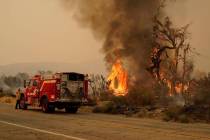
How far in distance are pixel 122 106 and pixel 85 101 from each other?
13.4ft

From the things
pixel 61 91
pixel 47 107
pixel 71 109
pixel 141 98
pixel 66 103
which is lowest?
pixel 71 109

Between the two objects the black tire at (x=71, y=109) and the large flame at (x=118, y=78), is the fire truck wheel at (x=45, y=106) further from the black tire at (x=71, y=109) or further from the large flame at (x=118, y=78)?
the large flame at (x=118, y=78)

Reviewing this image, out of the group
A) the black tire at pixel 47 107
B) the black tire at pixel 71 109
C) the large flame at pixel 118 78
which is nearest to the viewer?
the black tire at pixel 47 107

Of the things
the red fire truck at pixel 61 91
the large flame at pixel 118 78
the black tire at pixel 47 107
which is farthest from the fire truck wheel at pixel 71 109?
the large flame at pixel 118 78

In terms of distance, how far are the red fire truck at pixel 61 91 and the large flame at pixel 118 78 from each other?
17.3m

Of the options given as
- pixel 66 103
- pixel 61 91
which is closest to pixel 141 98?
pixel 66 103

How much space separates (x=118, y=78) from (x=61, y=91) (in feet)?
65.6

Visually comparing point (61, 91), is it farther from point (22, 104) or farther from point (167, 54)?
point (167, 54)

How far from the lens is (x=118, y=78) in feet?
154

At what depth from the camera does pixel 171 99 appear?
32562mm

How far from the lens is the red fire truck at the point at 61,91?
27.4m

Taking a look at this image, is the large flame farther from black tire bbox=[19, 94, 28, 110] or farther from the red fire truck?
the red fire truck

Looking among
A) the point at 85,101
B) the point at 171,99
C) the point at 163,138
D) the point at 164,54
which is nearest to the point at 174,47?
the point at 164,54

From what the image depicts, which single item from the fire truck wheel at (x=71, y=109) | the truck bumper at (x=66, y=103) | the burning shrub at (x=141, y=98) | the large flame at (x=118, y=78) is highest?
the large flame at (x=118, y=78)
